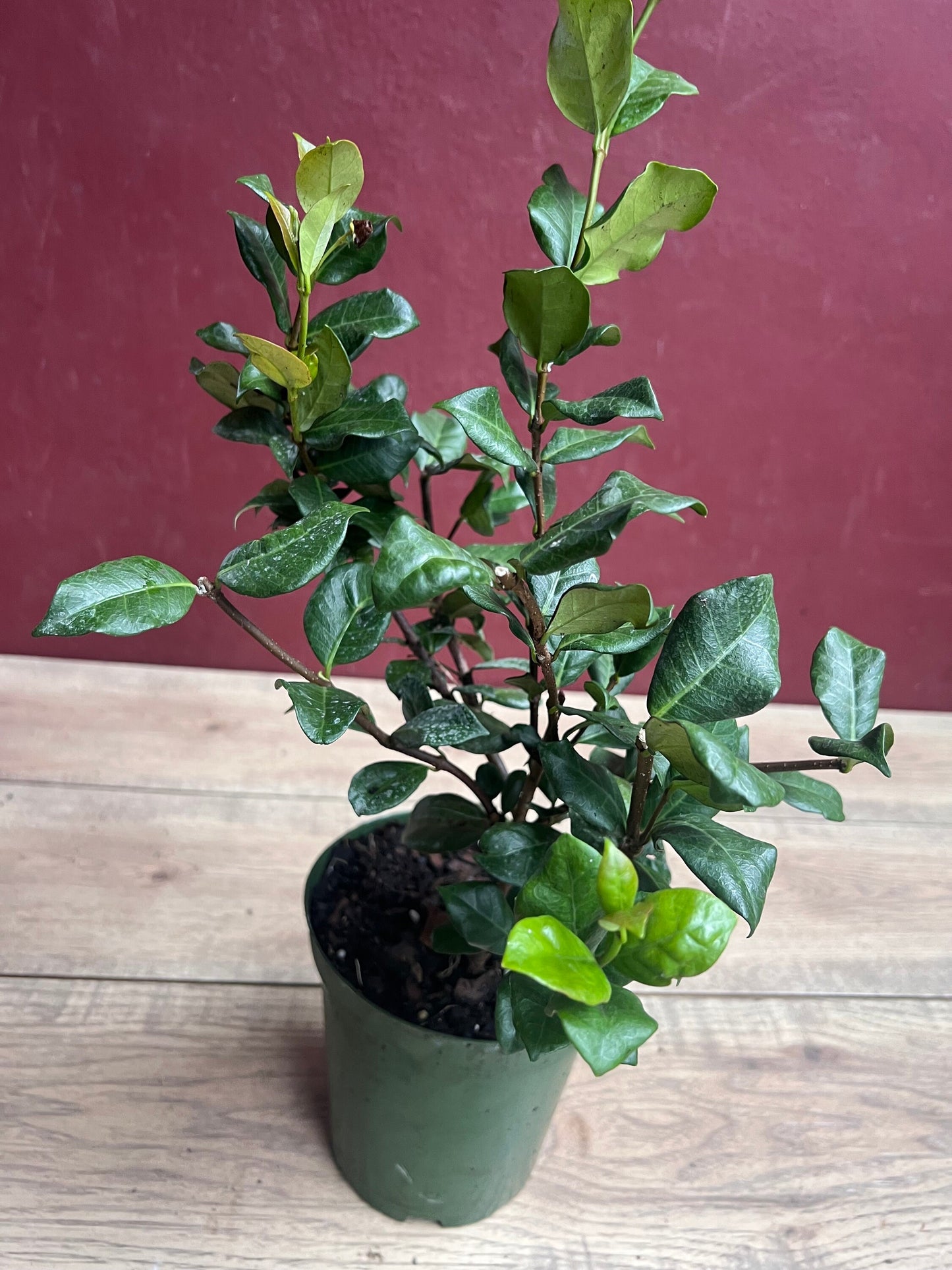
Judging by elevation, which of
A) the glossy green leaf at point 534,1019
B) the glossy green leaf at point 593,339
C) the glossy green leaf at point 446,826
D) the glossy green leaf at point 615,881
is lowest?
the glossy green leaf at point 446,826

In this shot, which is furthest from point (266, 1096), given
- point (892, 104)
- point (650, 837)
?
point (892, 104)

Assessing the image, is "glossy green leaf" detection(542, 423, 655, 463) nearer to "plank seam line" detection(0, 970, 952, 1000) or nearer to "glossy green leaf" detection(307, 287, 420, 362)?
"glossy green leaf" detection(307, 287, 420, 362)

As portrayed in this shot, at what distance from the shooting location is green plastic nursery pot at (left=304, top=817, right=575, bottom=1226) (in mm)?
642

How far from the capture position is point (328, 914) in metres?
0.73

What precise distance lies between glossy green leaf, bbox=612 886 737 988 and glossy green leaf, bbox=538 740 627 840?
0.30 feet

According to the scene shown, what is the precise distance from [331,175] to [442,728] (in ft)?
0.95

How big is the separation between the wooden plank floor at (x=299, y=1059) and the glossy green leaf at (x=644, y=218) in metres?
0.70

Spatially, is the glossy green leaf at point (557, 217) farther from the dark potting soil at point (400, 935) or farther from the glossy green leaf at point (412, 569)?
the dark potting soil at point (400, 935)

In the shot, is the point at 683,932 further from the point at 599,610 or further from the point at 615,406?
the point at 615,406

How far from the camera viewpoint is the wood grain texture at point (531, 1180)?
726mm

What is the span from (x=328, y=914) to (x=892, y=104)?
1.04 metres

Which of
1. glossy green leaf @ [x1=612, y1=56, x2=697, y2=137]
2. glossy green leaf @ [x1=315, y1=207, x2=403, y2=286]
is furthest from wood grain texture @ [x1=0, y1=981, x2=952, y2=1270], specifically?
glossy green leaf @ [x1=612, y1=56, x2=697, y2=137]

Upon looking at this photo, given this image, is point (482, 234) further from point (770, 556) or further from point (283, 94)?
point (770, 556)

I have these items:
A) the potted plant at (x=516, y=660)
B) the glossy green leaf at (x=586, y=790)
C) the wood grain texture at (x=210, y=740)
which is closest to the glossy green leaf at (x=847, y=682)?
the potted plant at (x=516, y=660)
